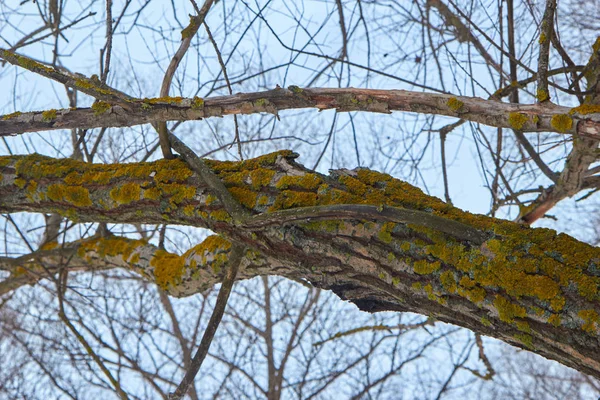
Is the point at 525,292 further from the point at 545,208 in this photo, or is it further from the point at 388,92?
the point at 545,208

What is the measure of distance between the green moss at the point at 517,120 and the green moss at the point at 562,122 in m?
0.10

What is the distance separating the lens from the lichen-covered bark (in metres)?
1.49

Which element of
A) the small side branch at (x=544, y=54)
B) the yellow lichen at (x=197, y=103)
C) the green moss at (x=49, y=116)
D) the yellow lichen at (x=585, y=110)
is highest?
the small side branch at (x=544, y=54)

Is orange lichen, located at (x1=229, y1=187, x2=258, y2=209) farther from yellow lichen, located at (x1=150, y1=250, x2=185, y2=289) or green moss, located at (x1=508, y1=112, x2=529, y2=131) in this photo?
green moss, located at (x1=508, y1=112, x2=529, y2=131)

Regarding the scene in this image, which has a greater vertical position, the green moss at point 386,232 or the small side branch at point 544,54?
the small side branch at point 544,54

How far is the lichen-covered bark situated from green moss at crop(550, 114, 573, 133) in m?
0.35

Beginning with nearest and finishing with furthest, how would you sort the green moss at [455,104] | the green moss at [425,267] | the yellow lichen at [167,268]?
the green moss at [425,267] < the green moss at [455,104] < the yellow lichen at [167,268]

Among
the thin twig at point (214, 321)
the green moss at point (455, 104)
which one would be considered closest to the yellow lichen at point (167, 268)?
the thin twig at point (214, 321)

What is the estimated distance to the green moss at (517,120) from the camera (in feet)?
5.82

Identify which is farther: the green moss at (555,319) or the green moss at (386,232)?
the green moss at (386,232)

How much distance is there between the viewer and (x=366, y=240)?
178cm

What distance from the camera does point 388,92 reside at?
2.01 meters

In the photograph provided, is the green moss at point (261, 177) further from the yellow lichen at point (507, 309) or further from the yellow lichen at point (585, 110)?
the yellow lichen at point (585, 110)

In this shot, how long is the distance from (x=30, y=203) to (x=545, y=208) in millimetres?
3102
